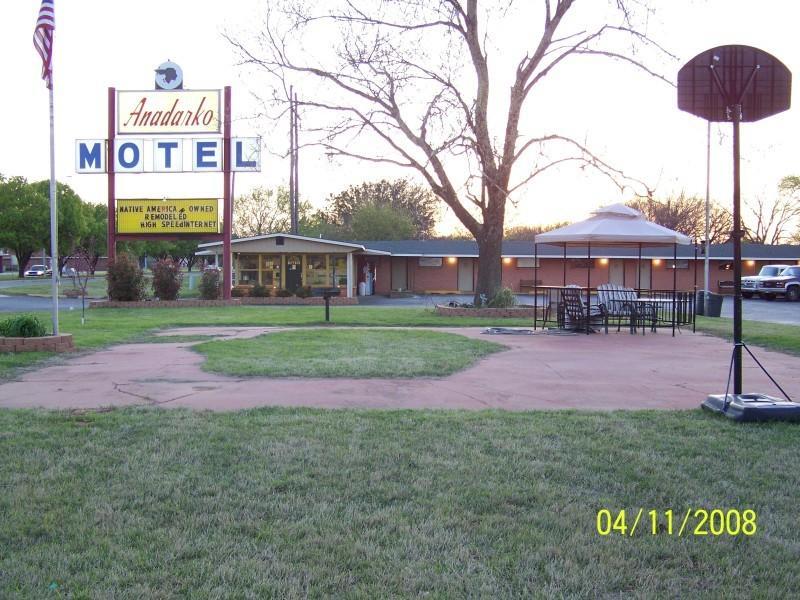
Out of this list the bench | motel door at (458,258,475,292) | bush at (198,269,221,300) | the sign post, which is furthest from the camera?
motel door at (458,258,475,292)

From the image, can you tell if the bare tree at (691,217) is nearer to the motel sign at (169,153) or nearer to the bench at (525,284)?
the bench at (525,284)

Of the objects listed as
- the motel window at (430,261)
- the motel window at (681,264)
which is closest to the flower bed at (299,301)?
the motel window at (430,261)

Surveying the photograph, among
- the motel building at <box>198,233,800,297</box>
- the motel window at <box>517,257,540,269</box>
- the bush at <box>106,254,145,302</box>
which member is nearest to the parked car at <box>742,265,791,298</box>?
the motel building at <box>198,233,800,297</box>

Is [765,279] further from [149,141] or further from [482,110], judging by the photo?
[149,141]

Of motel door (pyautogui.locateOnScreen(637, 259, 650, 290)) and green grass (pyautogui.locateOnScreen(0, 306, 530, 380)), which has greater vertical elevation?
motel door (pyautogui.locateOnScreen(637, 259, 650, 290))

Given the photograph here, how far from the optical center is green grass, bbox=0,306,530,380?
51.5 feet

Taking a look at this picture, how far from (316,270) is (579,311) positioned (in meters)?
20.8

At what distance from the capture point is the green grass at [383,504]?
343 centimetres

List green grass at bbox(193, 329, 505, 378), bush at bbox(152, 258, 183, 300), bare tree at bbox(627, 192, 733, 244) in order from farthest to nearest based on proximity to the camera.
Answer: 1. bare tree at bbox(627, 192, 733, 244)
2. bush at bbox(152, 258, 183, 300)
3. green grass at bbox(193, 329, 505, 378)

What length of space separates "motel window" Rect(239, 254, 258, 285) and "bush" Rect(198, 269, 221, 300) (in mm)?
5779

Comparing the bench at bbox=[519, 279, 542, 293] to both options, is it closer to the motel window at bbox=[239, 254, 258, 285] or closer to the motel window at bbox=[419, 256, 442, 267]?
the motel window at bbox=[419, 256, 442, 267]

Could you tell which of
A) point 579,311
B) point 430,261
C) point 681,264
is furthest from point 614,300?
point 681,264
